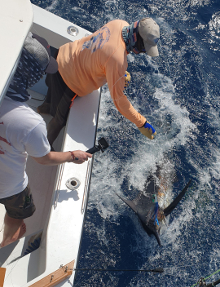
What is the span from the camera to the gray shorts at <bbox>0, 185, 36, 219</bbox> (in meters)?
1.75

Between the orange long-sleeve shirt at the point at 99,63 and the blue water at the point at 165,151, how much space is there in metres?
1.31

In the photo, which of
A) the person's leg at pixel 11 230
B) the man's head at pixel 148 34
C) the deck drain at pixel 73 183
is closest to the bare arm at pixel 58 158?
the deck drain at pixel 73 183

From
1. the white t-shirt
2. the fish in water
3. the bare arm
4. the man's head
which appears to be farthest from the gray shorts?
the man's head

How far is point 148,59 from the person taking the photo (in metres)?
4.83

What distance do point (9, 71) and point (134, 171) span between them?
2743mm

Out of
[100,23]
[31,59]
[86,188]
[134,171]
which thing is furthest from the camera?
[100,23]

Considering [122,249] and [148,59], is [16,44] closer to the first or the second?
[122,249]

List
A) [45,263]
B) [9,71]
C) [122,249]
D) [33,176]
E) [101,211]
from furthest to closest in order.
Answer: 1. [101,211]
2. [122,249]
3. [33,176]
4. [45,263]
5. [9,71]

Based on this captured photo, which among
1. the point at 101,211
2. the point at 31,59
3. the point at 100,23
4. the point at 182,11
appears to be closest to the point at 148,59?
the point at 100,23

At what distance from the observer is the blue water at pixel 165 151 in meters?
3.04

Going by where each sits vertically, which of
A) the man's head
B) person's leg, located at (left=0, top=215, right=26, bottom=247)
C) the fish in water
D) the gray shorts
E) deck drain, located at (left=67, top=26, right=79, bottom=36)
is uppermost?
Answer: the man's head

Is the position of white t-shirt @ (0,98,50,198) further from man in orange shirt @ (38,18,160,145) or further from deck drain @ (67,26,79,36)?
deck drain @ (67,26,79,36)

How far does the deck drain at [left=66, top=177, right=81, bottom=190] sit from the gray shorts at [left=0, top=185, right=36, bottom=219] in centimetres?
36

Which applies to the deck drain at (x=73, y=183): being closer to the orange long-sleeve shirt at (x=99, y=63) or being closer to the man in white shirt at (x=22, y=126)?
the man in white shirt at (x=22, y=126)
